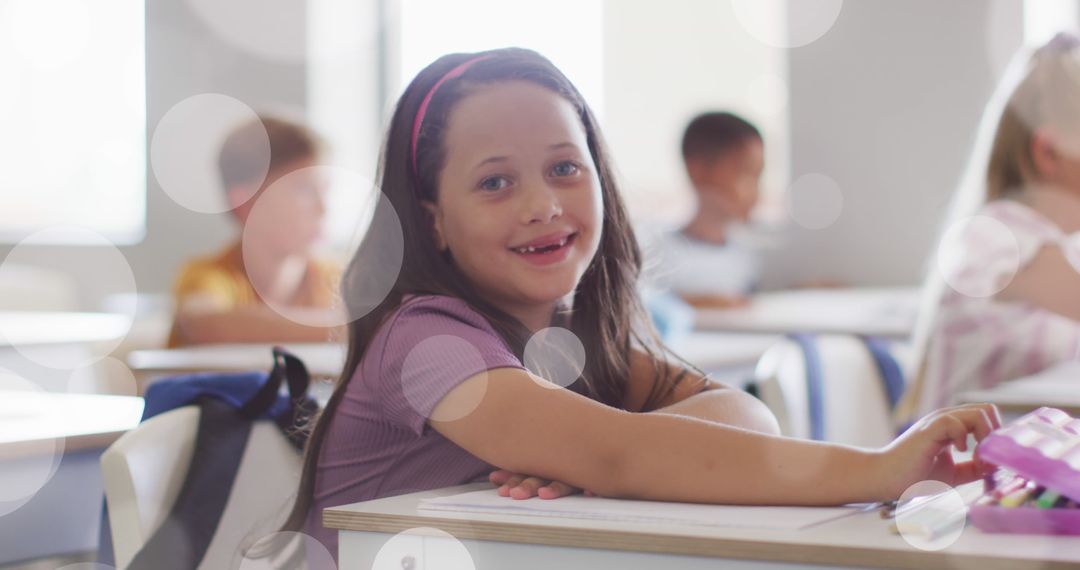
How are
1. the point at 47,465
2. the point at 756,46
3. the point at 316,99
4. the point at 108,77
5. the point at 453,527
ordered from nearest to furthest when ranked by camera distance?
the point at 453,527, the point at 47,465, the point at 108,77, the point at 756,46, the point at 316,99

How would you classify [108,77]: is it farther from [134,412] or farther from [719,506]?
[719,506]

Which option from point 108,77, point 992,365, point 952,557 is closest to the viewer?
point 952,557

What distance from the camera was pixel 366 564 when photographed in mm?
860

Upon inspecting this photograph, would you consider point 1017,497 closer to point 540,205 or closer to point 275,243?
point 540,205

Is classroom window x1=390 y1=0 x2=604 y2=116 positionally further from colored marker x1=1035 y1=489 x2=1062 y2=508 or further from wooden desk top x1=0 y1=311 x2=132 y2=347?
colored marker x1=1035 y1=489 x2=1062 y2=508

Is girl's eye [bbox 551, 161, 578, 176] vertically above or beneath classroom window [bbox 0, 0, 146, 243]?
beneath

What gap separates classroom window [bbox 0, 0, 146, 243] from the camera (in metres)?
4.27

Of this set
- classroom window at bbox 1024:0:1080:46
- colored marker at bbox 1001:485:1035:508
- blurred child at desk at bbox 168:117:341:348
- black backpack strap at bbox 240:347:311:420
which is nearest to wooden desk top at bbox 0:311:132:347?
blurred child at desk at bbox 168:117:341:348

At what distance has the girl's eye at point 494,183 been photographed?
1189 millimetres

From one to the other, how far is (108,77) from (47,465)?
341cm

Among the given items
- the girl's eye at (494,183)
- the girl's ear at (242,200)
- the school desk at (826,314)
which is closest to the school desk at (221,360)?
the girl's ear at (242,200)

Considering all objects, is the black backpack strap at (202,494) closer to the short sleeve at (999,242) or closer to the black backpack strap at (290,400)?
the black backpack strap at (290,400)

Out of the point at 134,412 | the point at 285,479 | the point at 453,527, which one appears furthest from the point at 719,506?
the point at 134,412

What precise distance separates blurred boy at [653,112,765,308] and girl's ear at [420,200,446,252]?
116 inches
